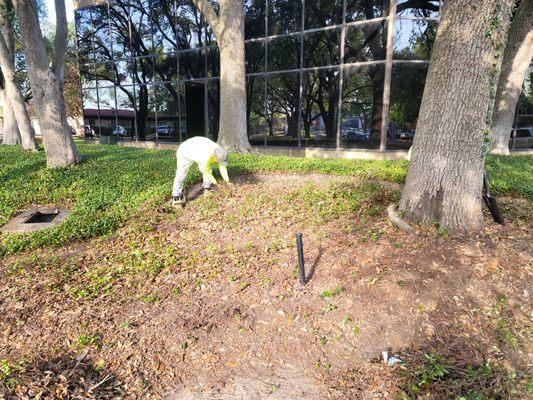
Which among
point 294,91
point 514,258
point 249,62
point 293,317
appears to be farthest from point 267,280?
point 249,62

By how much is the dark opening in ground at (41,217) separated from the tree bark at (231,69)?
5.05 meters

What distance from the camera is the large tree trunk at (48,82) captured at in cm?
824

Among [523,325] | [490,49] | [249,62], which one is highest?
[249,62]

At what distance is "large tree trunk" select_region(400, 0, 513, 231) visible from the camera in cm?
379

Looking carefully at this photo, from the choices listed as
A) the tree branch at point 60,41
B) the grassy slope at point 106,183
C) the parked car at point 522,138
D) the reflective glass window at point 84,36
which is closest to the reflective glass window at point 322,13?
the grassy slope at point 106,183

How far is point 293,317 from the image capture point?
335 centimetres

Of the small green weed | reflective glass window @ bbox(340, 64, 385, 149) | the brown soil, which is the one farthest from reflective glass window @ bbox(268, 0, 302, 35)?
the small green weed

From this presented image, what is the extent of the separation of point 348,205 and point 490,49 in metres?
2.68

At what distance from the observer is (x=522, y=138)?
1310 cm

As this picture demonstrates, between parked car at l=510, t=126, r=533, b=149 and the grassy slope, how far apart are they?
4.54m

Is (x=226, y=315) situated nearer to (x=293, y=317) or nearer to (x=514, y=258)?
(x=293, y=317)

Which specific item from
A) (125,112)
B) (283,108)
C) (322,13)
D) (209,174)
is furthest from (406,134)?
(125,112)

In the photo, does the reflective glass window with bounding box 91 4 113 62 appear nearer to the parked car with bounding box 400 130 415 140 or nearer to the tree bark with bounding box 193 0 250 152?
the tree bark with bounding box 193 0 250 152

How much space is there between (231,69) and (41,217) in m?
6.15
